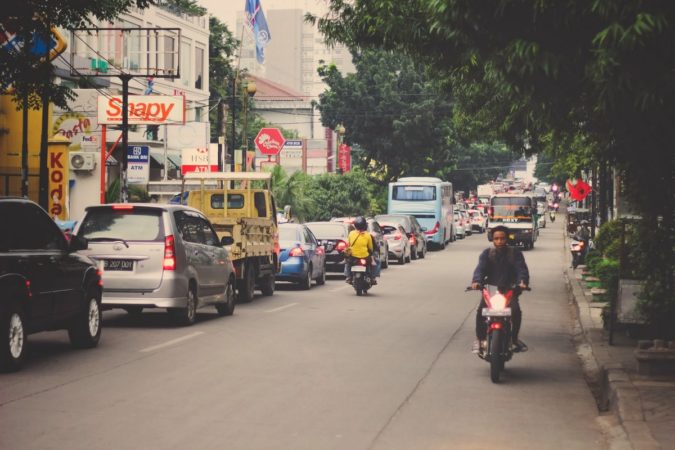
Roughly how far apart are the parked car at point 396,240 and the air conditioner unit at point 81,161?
1064cm

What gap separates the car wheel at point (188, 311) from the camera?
17.0 metres

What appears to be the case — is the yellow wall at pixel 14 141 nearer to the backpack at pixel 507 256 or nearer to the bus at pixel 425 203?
the backpack at pixel 507 256

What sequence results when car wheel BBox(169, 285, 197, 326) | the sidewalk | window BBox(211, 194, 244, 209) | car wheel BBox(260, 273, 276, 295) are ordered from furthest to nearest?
window BBox(211, 194, 244, 209) → car wheel BBox(260, 273, 276, 295) → car wheel BBox(169, 285, 197, 326) → the sidewalk

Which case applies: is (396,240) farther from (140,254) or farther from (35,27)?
(35,27)

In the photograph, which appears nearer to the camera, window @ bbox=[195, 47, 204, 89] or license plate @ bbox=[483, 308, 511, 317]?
license plate @ bbox=[483, 308, 511, 317]

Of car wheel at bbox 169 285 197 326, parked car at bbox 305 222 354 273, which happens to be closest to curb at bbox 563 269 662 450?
car wheel at bbox 169 285 197 326

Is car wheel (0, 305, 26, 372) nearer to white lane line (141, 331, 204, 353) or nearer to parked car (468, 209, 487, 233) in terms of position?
white lane line (141, 331, 204, 353)

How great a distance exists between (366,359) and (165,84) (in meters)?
46.5

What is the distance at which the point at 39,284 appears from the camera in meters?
12.4

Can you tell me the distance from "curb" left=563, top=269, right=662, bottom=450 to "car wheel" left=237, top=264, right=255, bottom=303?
836cm

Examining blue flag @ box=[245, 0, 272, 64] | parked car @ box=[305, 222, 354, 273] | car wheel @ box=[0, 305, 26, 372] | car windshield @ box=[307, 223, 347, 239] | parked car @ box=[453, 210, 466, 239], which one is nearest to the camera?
car wheel @ box=[0, 305, 26, 372]

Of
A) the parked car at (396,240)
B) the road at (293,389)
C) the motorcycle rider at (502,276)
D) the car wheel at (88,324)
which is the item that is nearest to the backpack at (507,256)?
the motorcycle rider at (502,276)

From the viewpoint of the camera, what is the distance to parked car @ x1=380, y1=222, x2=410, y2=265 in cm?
4116

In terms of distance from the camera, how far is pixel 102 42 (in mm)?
51250
